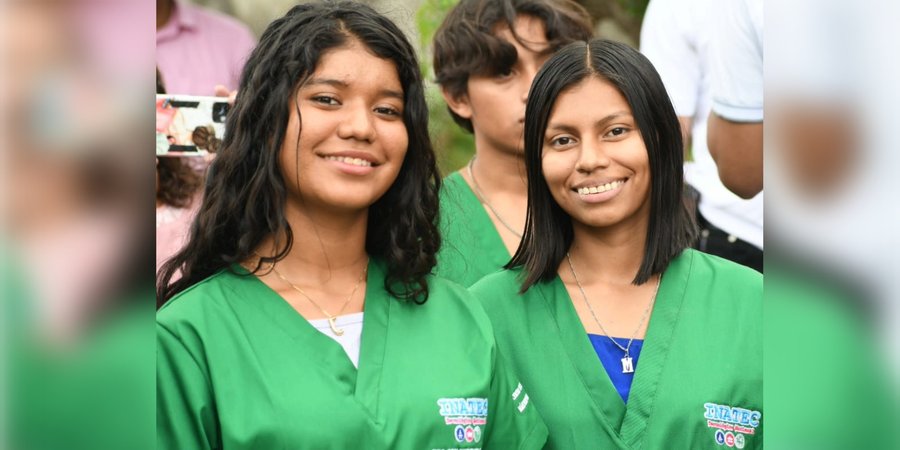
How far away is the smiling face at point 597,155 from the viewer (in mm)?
2248

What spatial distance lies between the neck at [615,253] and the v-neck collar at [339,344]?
0.55m

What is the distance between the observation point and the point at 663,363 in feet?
7.12

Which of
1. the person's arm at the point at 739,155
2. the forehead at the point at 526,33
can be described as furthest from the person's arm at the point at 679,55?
the forehead at the point at 526,33

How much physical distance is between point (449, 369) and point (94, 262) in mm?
1253

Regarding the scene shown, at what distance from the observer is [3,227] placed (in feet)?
2.47

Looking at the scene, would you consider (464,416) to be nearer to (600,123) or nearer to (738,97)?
(600,123)

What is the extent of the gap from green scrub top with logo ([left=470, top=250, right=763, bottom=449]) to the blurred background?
4.31 feet

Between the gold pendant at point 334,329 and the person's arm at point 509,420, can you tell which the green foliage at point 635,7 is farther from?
the gold pendant at point 334,329

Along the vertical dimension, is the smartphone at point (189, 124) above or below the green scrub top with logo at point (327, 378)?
above

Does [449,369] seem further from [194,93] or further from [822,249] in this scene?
[194,93]

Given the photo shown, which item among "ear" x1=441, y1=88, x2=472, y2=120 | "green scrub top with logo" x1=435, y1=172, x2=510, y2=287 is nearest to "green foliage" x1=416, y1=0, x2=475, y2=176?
"ear" x1=441, y1=88, x2=472, y2=120

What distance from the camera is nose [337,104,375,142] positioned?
1972mm

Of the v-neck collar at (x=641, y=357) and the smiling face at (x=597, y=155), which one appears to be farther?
the smiling face at (x=597, y=155)

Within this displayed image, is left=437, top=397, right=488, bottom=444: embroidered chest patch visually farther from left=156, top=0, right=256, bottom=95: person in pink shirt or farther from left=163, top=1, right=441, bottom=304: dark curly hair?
left=156, top=0, right=256, bottom=95: person in pink shirt
